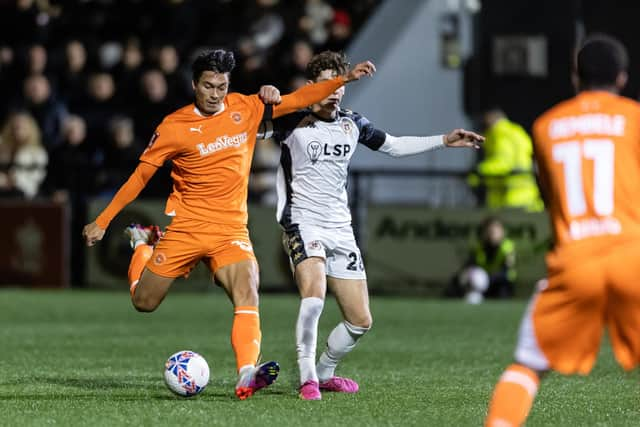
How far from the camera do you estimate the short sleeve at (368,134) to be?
8.76 meters

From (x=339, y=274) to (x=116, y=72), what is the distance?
11569 millimetres

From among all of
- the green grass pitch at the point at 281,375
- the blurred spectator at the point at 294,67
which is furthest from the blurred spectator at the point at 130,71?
the green grass pitch at the point at 281,375

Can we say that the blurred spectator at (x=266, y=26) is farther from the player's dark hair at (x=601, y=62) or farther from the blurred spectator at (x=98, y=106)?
the player's dark hair at (x=601, y=62)

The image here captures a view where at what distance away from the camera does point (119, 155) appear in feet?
59.4

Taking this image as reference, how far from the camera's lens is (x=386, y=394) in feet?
27.5

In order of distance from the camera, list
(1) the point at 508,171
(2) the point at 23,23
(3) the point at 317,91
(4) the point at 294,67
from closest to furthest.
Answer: (3) the point at 317,91, (1) the point at 508,171, (4) the point at 294,67, (2) the point at 23,23

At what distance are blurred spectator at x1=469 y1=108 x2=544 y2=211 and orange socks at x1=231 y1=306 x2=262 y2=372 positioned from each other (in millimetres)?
9683

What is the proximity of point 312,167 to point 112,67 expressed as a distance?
1160 cm

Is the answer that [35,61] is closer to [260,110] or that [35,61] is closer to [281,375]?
[281,375]

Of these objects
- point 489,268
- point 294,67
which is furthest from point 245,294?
point 294,67

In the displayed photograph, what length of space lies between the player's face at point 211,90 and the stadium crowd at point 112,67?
963cm

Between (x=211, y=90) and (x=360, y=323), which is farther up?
(x=211, y=90)

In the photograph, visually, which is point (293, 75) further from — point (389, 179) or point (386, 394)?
point (386, 394)

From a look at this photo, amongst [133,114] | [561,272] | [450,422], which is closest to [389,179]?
[133,114]
